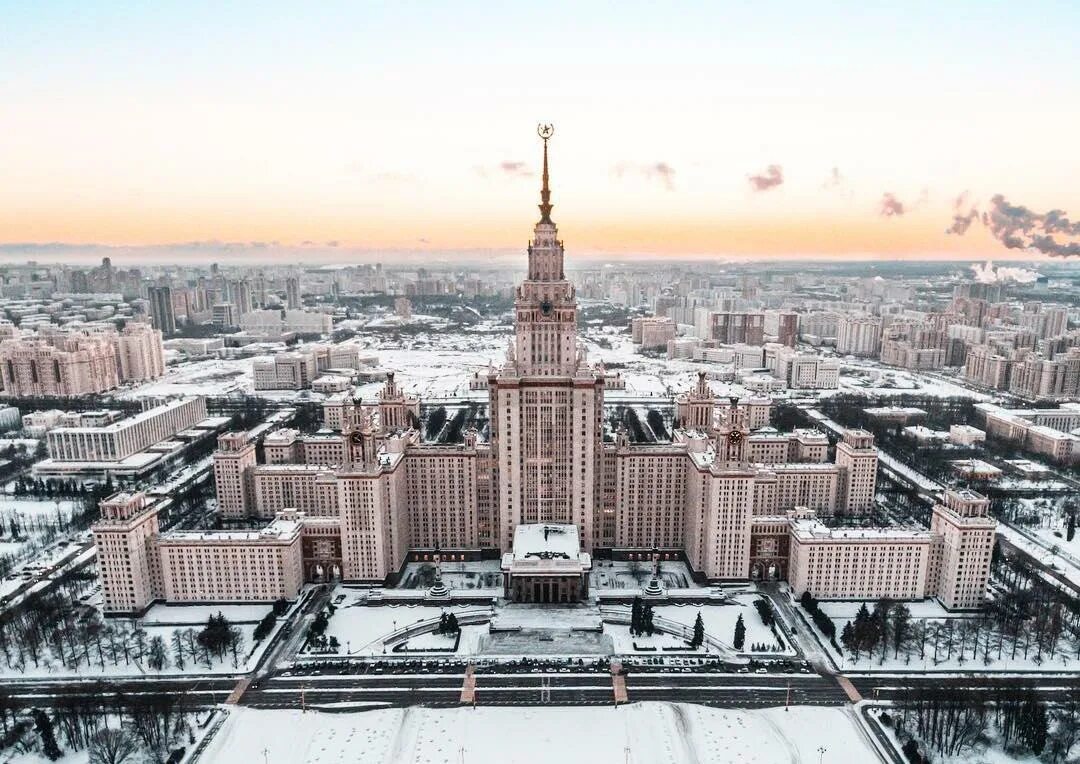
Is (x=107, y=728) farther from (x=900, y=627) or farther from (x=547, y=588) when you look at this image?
(x=900, y=627)

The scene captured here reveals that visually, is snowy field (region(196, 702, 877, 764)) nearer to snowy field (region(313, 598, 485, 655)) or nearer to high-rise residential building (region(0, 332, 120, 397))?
snowy field (region(313, 598, 485, 655))

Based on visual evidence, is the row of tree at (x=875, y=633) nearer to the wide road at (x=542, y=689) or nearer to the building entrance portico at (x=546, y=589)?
the wide road at (x=542, y=689)

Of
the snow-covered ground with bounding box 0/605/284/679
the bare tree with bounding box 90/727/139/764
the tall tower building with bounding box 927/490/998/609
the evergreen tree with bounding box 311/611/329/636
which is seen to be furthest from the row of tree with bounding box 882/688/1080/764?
the bare tree with bounding box 90/727/139/764

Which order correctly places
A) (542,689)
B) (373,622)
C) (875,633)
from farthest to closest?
(373,622) < (875,633) < (542,689)

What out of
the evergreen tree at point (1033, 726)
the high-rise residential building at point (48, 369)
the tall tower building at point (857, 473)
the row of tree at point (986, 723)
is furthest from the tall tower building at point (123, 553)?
the high-rise residential building at point (48, 369)

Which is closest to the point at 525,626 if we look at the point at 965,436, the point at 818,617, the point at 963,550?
the point at 818,617

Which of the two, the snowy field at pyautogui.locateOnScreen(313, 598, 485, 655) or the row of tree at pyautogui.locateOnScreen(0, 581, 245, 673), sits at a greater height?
the row of tree at pyautogui.locateOnScreen(0, 581, 245, 673)
